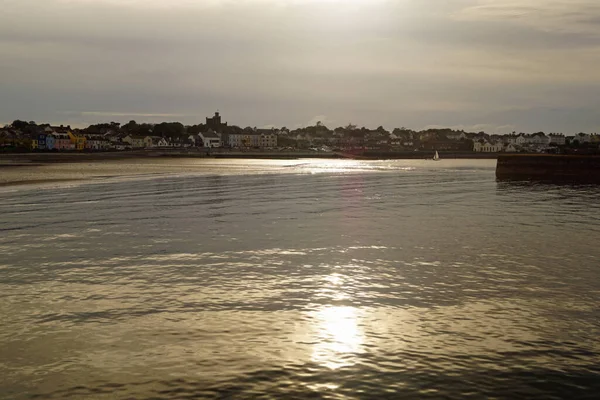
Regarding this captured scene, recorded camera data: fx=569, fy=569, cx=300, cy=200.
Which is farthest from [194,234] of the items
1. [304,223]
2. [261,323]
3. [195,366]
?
[195,366]

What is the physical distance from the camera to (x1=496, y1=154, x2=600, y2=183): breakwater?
72850 mm

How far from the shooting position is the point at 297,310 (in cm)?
1312

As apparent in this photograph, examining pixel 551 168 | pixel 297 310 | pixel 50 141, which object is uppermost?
pixel 50 141

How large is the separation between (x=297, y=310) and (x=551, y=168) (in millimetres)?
71650

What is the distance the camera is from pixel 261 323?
12.1 m

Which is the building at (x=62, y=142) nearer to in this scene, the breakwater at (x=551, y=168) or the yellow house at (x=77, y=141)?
the yellow house at (x=77, y=141)

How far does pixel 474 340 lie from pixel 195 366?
542cm

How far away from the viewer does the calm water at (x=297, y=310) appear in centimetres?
928

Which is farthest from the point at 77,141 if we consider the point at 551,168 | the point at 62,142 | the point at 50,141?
the point at 551,168

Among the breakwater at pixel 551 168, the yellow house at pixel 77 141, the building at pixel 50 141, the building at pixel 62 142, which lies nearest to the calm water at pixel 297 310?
the breakwater at pixel 551 168

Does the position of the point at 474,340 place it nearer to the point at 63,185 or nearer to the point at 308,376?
the point at 308,376

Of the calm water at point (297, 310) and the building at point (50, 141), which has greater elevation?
the building at point (50, 141)

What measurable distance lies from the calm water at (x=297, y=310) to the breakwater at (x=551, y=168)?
50.3 m

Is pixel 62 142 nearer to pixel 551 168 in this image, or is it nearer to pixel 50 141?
pixel 50 141
